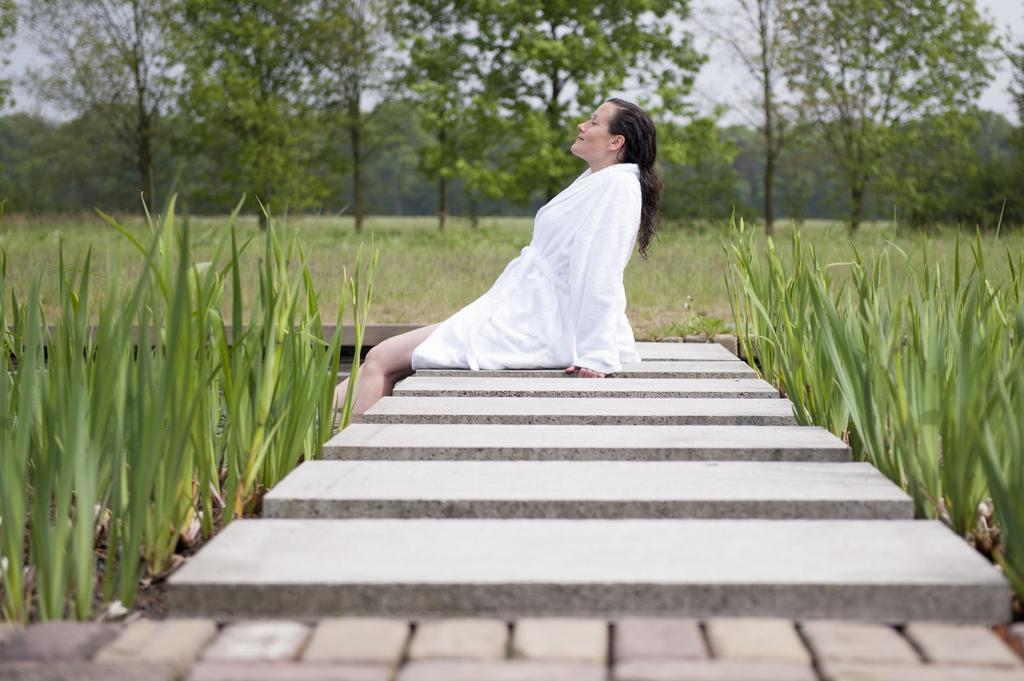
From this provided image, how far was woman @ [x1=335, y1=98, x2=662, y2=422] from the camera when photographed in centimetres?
365

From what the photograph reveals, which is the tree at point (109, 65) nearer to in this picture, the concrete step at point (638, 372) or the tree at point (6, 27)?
the tree at point (6, 27)

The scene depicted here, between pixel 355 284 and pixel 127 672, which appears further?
pixel 355 284

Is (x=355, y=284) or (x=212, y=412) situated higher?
(x=355, y=284)

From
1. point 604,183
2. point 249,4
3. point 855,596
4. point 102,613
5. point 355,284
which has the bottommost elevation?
point 102,613

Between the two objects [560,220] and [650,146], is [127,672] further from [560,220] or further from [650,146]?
[650,146]

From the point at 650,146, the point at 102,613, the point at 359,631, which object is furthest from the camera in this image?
the point at 650,146

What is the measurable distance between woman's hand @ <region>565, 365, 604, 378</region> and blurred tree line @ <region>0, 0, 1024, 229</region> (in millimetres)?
15216

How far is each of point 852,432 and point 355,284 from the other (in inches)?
57.5

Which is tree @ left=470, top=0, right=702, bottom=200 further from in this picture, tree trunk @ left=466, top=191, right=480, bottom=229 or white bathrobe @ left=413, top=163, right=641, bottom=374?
white bathrobe @ left=413, top=163, right=641, bottom=374

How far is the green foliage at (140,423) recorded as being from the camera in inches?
64.1

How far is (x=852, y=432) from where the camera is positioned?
2670 mm

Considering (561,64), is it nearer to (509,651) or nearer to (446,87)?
(446,87)

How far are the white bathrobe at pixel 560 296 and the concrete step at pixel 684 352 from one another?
53 centimetres

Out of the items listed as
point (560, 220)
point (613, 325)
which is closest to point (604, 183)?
point (560, 220)
